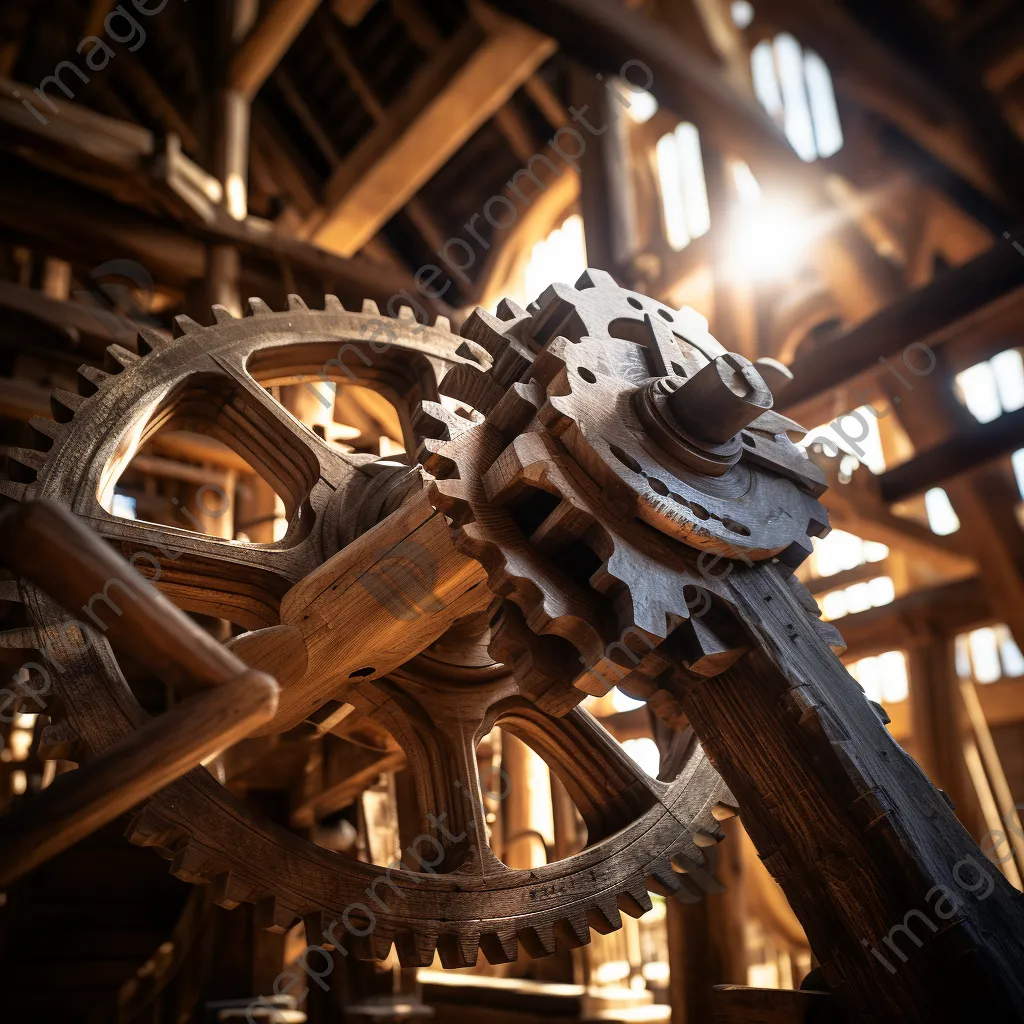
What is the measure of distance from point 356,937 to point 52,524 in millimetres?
1125

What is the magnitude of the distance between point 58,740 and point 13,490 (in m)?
0.50

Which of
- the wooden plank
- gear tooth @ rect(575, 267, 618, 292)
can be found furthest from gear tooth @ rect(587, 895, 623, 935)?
gear tooth @ rect(575, 267, 618, 292)

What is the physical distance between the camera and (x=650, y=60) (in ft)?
14.3

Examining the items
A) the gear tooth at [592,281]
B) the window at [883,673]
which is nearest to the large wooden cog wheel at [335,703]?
the gear tooth at [592,281]

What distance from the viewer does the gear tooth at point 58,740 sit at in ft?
5.58

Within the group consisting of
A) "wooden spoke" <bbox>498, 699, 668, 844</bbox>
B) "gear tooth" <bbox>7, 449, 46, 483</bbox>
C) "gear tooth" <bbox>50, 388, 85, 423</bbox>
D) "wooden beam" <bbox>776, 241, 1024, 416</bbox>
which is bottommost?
"wooden spoke" <bbox>498, 699, 668, 844</bbox>

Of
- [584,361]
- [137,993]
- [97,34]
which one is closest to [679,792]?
[584,361]

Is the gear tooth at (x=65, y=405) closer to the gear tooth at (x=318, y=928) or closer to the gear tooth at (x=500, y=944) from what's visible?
the gear tooth at (x=318, y=928)

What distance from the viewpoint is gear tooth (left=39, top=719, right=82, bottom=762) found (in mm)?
1700

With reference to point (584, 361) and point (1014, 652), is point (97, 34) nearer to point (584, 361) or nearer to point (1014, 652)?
point (584, 361)

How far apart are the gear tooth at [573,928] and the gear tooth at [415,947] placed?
0.27 metres

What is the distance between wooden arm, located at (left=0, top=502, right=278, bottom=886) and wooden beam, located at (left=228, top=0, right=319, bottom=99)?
4.67 metres

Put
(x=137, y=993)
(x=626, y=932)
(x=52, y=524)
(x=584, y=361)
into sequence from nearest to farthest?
(x=52, y=524) → (x=584, y=361) → (x=137, y=993) → (x=626, y=932)

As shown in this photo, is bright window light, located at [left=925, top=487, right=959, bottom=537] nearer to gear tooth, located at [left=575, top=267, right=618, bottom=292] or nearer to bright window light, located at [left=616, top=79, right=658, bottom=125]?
bright window light, located at [left=616, top=79, right=658, bottom=125]
